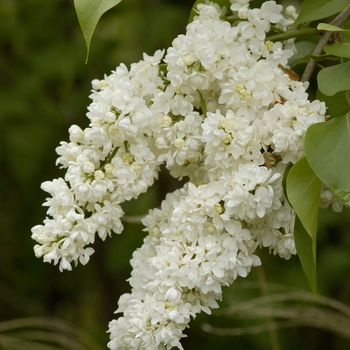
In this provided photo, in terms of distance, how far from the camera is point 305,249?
749mm

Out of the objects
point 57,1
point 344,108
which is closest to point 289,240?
point 344,108

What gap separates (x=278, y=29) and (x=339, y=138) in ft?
0.83

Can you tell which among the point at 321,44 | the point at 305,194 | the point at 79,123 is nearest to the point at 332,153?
the point at 305,194

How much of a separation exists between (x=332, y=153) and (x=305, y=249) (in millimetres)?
127

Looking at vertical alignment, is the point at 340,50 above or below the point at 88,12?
below

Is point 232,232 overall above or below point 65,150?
below

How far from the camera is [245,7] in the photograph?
0.85 m

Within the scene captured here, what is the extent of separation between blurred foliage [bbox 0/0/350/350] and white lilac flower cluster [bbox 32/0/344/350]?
42.3 inches

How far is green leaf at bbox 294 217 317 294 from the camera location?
74 centimetres

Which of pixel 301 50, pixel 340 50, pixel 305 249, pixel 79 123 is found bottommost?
pixel 305 249

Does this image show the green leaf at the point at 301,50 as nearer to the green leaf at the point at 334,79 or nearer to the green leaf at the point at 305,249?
the green leaf at the point at 334,79

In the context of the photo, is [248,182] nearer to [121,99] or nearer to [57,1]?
[121,99]

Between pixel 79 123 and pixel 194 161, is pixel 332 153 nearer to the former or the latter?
pixel 194 161

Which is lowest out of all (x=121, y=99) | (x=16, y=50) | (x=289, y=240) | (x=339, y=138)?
(x=289, y=240)
